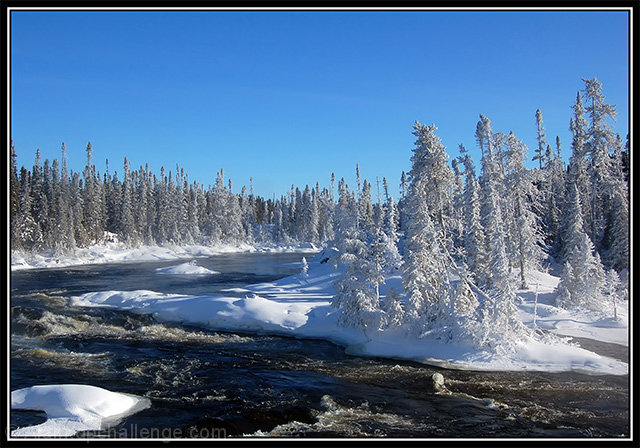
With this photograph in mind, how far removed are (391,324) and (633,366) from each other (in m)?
12.6

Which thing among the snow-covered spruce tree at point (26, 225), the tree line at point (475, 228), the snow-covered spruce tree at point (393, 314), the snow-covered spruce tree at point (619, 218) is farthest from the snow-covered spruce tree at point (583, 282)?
the snow-covered spruce tree at point (26, 225)

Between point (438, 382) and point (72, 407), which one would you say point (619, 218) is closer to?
point (438, 382)

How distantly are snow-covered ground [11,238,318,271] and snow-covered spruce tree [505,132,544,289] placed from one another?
5909 cm

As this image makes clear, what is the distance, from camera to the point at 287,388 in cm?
1488

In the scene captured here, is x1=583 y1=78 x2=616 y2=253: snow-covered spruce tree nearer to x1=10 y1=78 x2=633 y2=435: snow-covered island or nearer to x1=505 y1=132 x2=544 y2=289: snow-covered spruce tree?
x1=10 y1=78 x2=633 y2=435: snow-covered island

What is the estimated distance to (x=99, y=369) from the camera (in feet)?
53.9

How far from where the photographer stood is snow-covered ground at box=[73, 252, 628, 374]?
17594 millimetres

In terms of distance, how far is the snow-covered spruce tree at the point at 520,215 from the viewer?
1325 inches

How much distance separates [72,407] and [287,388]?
21.0ft

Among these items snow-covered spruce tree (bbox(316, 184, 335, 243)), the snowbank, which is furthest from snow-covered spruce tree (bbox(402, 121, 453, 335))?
snow-covered spruce tree (bbox(316, 184, 335, 243))

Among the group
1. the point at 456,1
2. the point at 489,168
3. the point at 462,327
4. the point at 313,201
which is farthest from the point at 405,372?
the point at 313,201

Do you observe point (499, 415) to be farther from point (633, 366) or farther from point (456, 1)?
point (456, 1)

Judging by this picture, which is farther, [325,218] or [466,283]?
[325,218]

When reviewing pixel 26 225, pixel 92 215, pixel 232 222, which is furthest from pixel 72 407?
pixel 232 222
